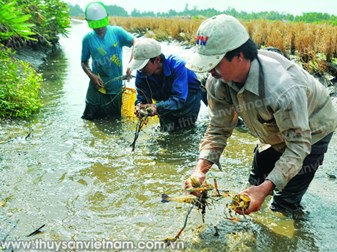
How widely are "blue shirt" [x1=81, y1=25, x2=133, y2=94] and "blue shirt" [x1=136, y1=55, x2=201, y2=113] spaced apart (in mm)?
865

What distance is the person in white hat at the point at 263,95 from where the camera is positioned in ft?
6.99

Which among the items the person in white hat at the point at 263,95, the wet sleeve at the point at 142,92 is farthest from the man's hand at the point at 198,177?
the wet sleeve at the point at 142,92

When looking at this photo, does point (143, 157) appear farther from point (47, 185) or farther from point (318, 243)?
point (318, 243)

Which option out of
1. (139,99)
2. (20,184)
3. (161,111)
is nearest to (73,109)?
(139,99)

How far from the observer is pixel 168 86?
4906mm

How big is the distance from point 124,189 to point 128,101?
8.21 ft

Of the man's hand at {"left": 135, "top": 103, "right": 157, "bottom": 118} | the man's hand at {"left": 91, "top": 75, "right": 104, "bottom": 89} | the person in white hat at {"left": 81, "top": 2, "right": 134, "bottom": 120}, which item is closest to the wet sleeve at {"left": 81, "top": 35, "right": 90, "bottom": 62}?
the person in white hat at {"left": 81, "top": 2, "right": 134, "bottom": 120}

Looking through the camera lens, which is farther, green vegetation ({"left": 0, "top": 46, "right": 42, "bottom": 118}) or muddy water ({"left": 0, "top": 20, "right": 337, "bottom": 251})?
green vegetation ({"left": 0, "top": 46, "right": 42, "bottom": 118})

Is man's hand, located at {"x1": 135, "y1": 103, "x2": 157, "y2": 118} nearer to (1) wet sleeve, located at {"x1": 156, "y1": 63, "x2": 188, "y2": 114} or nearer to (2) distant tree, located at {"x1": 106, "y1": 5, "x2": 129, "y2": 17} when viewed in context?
(1) wet sleeve, located at {"x1": 156, "y1": 63, "x2": 188, "y2": 114}

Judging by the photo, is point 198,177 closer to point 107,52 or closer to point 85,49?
point 107,52

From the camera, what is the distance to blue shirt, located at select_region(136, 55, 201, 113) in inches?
186

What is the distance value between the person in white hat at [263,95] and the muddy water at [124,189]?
68 centimetres

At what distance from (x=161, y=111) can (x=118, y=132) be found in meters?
0.99

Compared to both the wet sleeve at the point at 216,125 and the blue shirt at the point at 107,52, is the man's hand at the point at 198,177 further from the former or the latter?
the blue shirt at the point at 107,52
